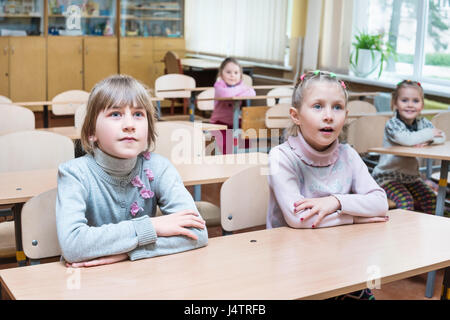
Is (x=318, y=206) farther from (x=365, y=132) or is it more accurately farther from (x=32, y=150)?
(x=365, y=132)

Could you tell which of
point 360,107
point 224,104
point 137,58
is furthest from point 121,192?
point 137,58

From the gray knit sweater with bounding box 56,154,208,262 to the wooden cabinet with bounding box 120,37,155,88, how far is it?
21.8ft

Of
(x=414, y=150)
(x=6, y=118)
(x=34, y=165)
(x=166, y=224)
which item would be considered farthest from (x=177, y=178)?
(x=6, y=118)

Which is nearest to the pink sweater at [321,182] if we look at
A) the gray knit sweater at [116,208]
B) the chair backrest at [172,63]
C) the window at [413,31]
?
the gray knit sweater at [116,208]

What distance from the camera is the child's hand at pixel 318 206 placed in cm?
176

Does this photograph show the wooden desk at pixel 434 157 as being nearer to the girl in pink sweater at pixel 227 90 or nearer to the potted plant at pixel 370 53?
the girl in pink sweater at pixel 227 90

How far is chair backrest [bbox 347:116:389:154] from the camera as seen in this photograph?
11.7ft

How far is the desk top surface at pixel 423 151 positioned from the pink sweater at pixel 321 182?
106 cm

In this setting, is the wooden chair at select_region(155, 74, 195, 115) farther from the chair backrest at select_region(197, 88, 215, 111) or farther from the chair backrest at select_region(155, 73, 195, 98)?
the chair backrest at select_region(197, 88, 215, 111)

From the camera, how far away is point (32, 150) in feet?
8.68

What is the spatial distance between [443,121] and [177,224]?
9.29ft

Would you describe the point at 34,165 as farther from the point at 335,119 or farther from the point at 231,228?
the point at 335,119
